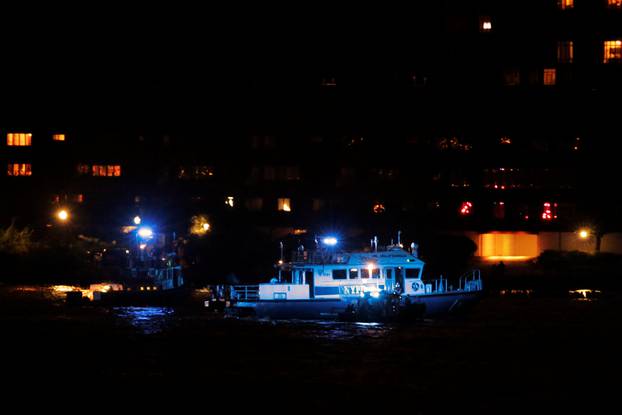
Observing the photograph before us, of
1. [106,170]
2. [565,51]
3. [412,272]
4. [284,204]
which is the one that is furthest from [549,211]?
[412,272]

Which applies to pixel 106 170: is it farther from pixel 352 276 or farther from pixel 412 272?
pixel 412 272

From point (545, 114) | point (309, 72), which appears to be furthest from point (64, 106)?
point (545, 114)

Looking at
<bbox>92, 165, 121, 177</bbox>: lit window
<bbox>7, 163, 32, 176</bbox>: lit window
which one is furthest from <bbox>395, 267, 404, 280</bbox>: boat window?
<bbox>7, 163, 32, 176</bbox>: lit window

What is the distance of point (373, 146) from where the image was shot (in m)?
85.9

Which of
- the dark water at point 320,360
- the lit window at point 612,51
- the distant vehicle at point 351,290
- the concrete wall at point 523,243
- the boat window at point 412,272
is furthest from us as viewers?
the lit window at point 612,51

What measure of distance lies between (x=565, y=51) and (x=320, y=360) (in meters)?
51.9

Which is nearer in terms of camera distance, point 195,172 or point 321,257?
point 321,257

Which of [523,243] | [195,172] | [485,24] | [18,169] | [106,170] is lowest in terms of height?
[523,243]

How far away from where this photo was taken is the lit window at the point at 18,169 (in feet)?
305

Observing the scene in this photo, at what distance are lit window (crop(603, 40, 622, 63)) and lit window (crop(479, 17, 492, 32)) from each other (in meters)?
8.69

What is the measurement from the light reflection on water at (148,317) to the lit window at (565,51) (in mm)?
40916

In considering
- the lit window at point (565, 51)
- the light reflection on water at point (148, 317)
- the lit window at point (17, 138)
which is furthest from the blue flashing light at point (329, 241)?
the lit window at point (17, 138)

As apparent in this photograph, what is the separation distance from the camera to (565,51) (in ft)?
284

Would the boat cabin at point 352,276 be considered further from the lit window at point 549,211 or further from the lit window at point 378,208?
the lit window at point 549,211
